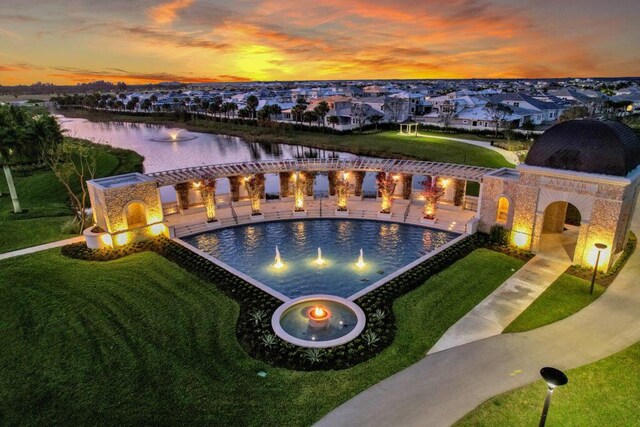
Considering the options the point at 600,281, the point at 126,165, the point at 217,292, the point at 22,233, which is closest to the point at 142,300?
the point at 217,292

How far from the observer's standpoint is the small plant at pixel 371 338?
53.4 ft

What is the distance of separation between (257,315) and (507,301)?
40.6 feet

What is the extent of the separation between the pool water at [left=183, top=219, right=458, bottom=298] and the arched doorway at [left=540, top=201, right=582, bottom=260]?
6.01 m

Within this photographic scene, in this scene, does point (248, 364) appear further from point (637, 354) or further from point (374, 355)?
point (637, 354)

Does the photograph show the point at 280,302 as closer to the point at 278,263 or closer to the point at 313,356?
the point at 313,356

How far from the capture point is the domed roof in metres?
21.0

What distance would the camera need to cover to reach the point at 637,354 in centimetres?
1547

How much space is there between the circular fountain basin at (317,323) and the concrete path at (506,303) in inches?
148

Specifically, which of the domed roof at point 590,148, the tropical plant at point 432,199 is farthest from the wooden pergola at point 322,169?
the domed roof at point 590,148

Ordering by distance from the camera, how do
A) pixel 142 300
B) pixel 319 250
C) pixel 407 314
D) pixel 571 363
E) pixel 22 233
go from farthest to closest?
pixel 22 233 → pixel 319 250 → pixel 142 300 → pixel 407 314 → pixel 571 363

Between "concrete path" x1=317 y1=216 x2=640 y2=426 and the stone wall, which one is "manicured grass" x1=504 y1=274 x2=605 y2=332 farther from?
the stone wall

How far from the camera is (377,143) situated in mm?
66500

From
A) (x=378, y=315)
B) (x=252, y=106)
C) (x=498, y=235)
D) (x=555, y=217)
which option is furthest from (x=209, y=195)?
(x=252, y=106)

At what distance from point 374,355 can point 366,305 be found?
3.54 meters
